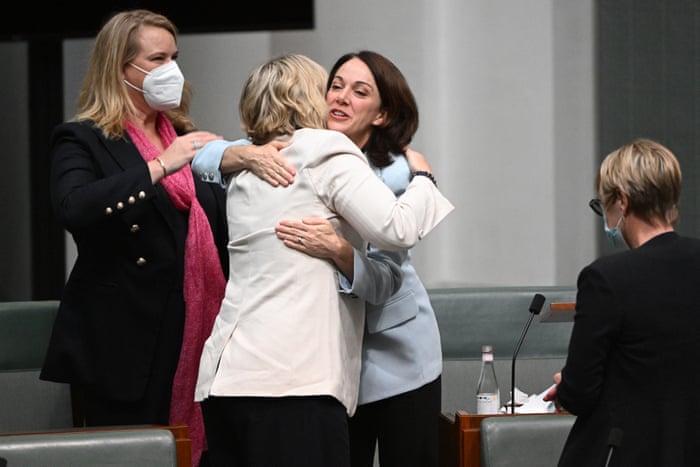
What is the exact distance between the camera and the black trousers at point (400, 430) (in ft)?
7.68

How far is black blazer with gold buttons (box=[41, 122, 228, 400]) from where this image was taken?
2.54 meters

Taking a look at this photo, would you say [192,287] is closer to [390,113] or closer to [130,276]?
[130,276]

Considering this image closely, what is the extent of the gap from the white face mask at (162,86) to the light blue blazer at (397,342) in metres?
0.57

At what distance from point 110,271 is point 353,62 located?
72 cm

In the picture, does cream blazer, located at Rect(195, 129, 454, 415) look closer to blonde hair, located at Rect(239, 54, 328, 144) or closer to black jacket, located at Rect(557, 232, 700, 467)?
blonde hair, located at Rect(239, 54, 328, 144)

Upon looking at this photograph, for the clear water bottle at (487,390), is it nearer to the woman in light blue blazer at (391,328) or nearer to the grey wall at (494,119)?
the woman in light blue blazer at (391,328)

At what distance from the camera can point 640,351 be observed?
187cm

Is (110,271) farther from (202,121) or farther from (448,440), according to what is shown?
(202,121)

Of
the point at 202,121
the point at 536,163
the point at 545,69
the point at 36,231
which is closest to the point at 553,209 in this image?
the point at 536,163

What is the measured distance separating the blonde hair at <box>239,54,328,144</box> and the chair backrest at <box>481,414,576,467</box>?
0.72 metres

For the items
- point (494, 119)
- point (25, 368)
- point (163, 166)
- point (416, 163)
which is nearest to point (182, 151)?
point (163, 166)

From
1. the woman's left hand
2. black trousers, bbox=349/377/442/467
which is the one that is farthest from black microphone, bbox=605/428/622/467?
the woman's left hand

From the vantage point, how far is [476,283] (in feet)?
18.0

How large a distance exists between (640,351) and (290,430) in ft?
2.04
